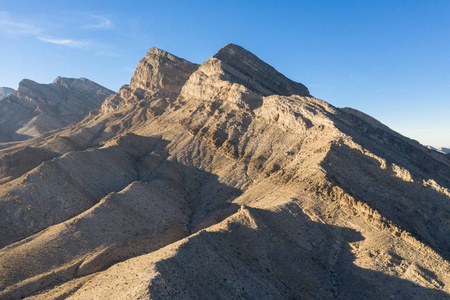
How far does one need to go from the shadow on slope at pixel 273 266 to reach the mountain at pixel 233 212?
146mm

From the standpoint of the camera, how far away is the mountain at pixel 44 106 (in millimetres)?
130875

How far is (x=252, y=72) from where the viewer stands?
8856 cm

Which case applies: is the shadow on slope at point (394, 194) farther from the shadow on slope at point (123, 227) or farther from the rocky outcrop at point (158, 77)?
the rocky outcrop at point (158, 77)

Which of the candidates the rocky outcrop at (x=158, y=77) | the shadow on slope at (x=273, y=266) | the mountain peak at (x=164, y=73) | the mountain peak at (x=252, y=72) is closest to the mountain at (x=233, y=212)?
the shadow on slope at (x=273, y=266)

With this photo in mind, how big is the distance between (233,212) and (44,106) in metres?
142

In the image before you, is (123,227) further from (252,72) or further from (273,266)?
(252,72)

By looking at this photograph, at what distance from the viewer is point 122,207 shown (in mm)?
43500

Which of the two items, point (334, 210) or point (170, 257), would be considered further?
point (334, 210)

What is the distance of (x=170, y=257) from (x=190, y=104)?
193 ft

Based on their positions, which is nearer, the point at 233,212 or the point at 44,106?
the point at 233,212

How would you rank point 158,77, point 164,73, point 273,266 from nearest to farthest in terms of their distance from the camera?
point 273,266
point 164,73
point 158,77

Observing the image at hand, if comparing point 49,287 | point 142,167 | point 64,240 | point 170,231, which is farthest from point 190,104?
point 49,287

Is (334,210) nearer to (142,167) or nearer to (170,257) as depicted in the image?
(170,257)

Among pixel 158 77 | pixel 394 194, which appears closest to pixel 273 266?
pixel 394 194
